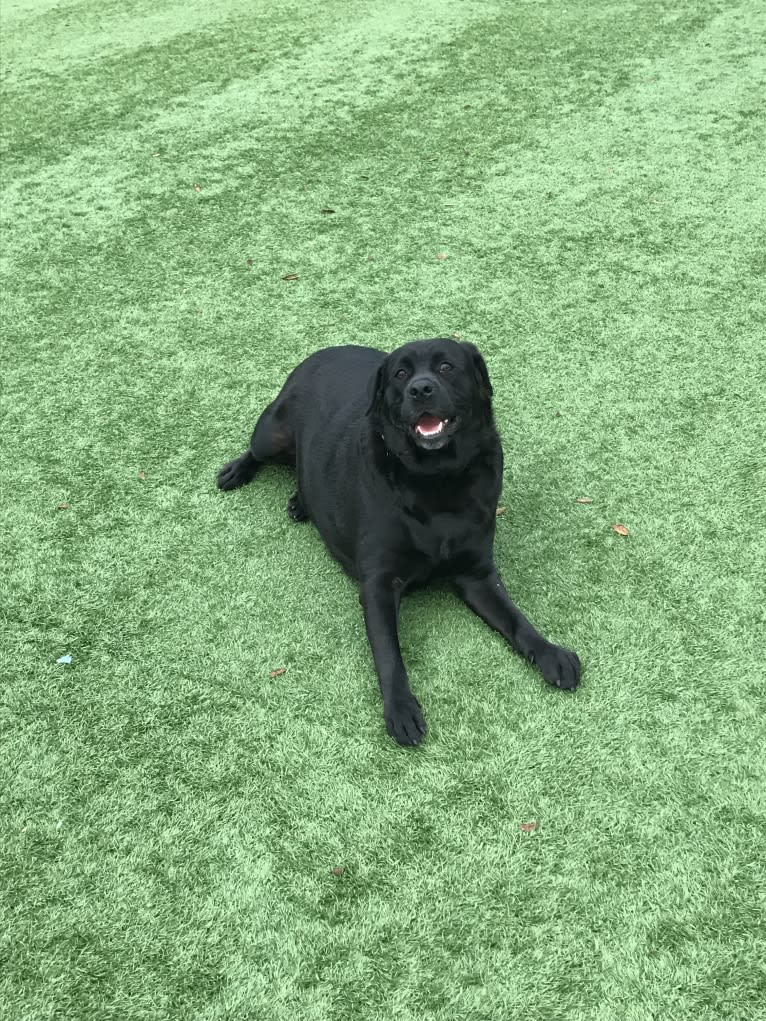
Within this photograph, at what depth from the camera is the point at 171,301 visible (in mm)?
4645

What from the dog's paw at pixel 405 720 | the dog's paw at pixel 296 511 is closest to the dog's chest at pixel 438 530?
the dog's paw at pixel 405 720

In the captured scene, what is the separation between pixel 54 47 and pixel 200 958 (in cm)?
852

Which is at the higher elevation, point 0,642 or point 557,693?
point 0,642

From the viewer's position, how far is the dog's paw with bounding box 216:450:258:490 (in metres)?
3.43

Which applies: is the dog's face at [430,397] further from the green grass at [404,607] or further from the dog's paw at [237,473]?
the dog's paw at [237,473]

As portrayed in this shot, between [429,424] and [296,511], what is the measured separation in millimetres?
821

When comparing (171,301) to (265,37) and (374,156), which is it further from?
(265,37)

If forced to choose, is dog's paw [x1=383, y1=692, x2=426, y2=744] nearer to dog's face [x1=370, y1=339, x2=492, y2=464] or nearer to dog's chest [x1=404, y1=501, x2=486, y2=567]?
dog's chest [x1=404, y1=501, x2=486, y2=567]

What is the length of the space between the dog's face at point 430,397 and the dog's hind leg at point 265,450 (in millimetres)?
631

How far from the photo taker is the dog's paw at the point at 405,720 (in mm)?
2426

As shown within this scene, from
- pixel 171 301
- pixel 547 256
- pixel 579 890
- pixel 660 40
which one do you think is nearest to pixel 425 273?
pixel 547 256

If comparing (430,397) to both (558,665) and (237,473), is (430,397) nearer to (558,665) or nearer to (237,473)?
(558,665)

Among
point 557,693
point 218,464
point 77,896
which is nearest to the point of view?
point 77,896

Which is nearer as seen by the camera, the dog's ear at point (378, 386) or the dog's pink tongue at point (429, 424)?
the dog's pink tongue at point (429, 424)
